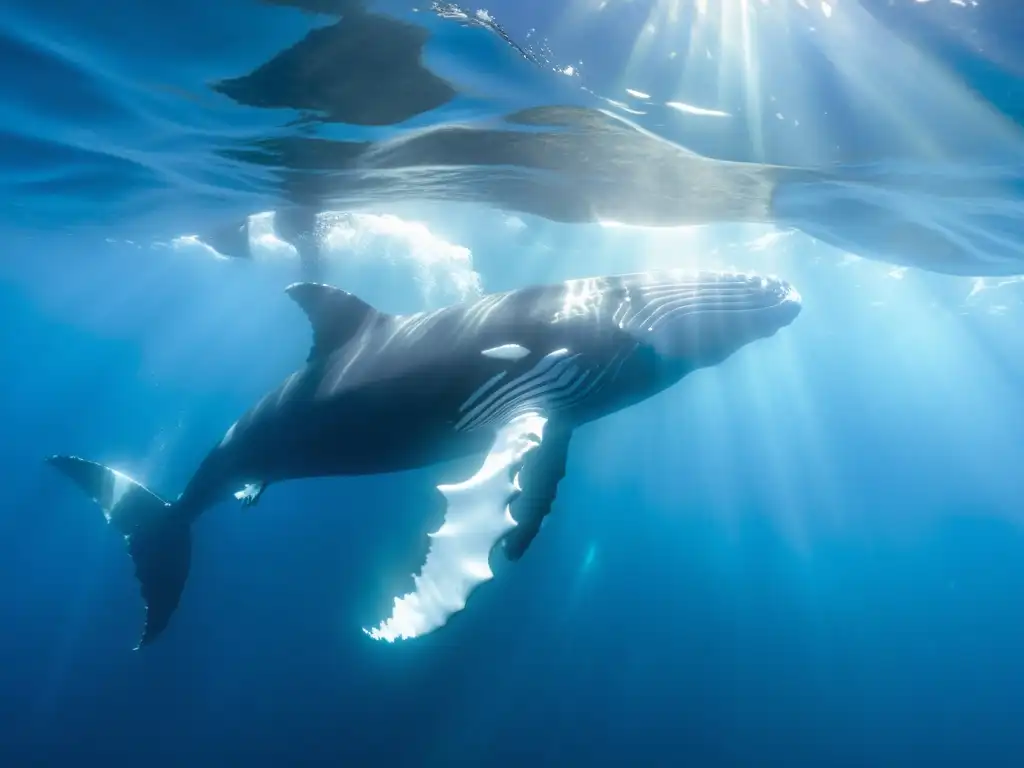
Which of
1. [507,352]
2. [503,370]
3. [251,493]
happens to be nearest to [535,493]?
[503,370]

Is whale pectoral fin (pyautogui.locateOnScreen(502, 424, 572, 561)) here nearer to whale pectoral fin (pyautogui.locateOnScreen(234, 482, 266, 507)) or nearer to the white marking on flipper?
the white marking on flipper

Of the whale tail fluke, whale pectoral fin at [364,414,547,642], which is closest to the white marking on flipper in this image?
whale pectoral fin at [364,414,547,642]

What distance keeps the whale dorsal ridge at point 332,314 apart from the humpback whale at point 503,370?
0.01 m

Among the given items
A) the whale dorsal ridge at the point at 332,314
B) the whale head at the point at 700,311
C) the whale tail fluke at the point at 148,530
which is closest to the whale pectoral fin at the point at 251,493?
the whale dorsal ridge at the point at 332,314

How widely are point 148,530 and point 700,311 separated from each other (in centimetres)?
994

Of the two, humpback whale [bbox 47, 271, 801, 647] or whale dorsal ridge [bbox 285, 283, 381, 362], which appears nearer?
humpback whale [bbox 47, 271, 801, 647]

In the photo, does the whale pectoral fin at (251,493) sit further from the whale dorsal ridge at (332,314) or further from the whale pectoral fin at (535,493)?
the whale pectoral fin at (535,493)

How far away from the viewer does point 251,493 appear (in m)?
8.74

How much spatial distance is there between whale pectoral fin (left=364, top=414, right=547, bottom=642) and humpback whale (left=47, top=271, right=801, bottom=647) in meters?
0.03

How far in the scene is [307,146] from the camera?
14.3 meters

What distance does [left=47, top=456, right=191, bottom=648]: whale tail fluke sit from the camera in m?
10.7

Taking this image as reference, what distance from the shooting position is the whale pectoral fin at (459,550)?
16.6 feet

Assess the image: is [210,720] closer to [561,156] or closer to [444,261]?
[561,156]

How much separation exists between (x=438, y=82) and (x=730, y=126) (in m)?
5.23
